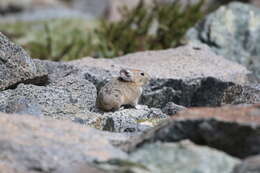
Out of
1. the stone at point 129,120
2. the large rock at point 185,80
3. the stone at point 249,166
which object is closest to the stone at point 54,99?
the stone at point 129,120

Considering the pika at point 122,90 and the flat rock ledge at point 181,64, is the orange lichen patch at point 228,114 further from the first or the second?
the flat rock ledge at point 181,64

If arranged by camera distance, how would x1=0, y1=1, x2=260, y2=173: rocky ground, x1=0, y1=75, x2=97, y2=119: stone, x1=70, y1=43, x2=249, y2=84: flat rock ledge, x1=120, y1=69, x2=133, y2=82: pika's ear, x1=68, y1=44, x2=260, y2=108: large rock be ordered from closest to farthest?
x1=0, y1=1, x2=260, y2=173: rocky ground
x1=0, y1=75, x2=97, y2=119: stone
x1=120, y1=69, x2=133, y2=82: pika's ear
x1=68, y1=44, x2=260, y2=108: large rock
x1=70, y1=43, x2=249, y2=84: flat rock ledge

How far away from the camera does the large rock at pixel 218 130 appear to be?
599 centimetres

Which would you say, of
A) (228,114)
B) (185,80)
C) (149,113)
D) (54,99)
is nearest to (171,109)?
(149,113)

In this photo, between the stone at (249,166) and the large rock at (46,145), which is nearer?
the stone at (249,166)

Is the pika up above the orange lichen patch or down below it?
below

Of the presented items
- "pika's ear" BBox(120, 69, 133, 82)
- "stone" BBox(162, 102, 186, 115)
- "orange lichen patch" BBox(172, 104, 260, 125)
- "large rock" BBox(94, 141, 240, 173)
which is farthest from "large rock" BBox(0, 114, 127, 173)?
"pika's ear" BBox(120, 69, 133, 82)

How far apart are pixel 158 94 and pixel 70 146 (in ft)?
14.9

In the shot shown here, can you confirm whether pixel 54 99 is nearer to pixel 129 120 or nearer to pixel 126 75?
pixel 129 120

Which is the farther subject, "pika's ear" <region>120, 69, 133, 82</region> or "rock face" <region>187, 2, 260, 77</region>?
"rock face" <region>187, 2, 260, 77</region>

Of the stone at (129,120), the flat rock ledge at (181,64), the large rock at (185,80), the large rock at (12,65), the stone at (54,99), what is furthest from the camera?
the flat rock ledge at (181,64)

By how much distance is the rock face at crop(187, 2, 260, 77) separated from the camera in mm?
14863

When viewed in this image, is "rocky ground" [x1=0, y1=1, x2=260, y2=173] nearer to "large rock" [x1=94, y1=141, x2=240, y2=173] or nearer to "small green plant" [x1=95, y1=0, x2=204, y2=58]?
"large rock" [x1=94, y1=141, x2=240, y2=173]

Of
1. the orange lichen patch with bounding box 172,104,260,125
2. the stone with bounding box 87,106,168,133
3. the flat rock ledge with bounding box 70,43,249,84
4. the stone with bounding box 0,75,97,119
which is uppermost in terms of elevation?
the orange lichen patch with bounding box 172,104,260,125
